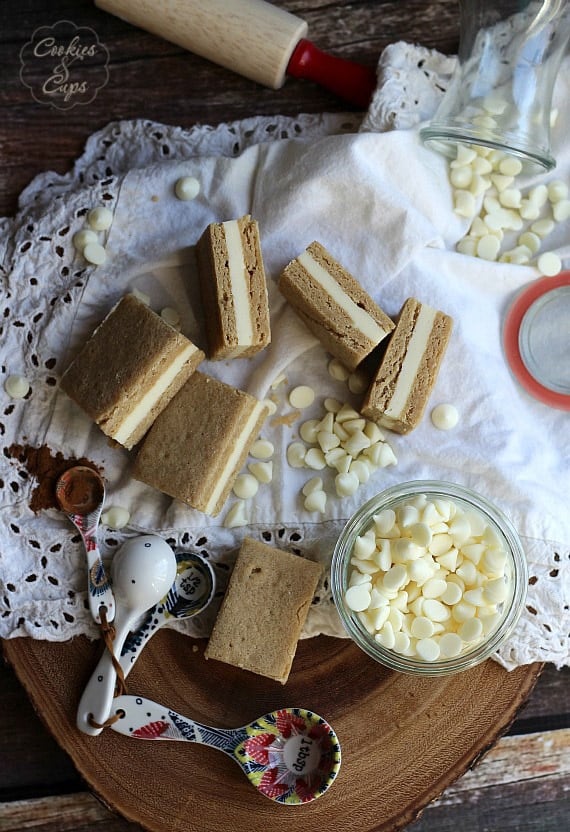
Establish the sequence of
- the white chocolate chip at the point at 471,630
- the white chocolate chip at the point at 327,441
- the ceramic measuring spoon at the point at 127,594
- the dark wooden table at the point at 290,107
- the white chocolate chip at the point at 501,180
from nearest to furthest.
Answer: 1. the white chocolate chip at the point at 471,630
2. the ceramic measuring spoon at the point at 127,594
3. the white chocolate chip at the point at 327,441
4. the white chocolate chip at the point at 501,180
5. the dark wooden table at the point at 290,107

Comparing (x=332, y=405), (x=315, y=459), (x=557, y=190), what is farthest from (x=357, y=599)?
(x=557, y=190)

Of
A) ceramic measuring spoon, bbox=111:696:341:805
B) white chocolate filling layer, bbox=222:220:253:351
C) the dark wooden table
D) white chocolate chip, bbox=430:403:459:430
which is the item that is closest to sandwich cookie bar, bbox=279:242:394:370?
white chocolate filling layer, bbox=222:220:253:351

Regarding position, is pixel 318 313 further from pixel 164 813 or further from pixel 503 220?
pixel 164 813

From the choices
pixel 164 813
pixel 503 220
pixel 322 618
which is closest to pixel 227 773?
pixel 164 813

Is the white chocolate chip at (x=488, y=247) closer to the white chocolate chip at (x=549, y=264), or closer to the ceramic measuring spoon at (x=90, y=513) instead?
the white chocolate chip at (x=549, y=264)

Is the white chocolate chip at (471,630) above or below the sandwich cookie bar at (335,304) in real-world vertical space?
below

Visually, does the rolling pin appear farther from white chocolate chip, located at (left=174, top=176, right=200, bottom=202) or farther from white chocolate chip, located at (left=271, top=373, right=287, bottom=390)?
white chocolate chip, located at (left=271, top=373, right=287, bottom=390)

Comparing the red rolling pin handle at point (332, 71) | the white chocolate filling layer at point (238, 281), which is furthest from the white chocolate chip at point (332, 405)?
the red rolling pin handle at point (332, 71)
